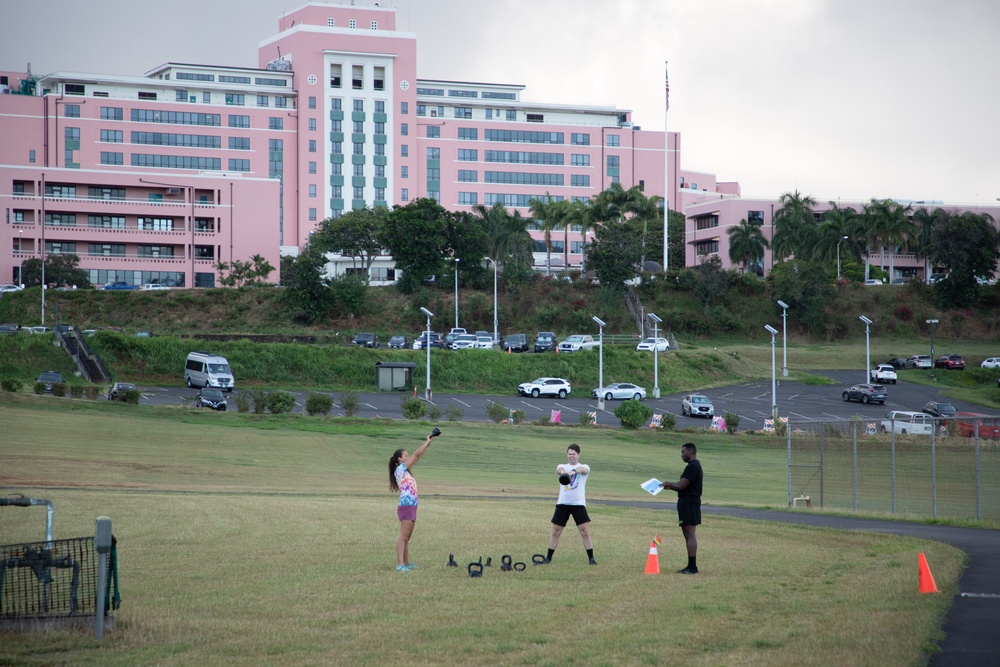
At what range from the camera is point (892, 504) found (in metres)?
25.7

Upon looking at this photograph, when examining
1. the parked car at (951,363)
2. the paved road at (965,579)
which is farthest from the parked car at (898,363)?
the paved road at (965,579)

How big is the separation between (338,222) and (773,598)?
111 m

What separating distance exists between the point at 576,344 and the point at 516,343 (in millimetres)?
5593

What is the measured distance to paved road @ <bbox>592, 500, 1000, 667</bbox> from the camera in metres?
10.2

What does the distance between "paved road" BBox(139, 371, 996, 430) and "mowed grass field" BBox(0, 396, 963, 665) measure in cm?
3135

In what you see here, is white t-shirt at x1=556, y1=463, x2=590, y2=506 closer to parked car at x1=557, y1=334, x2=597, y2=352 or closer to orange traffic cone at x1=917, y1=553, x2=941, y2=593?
orange traffic cone at x1=917, y1=553, x2=941, y2=593

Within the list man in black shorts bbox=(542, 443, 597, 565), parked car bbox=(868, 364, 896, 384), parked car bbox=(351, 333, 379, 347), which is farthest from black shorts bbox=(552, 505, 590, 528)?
parked car bbox=(351, 333, 379, 347)

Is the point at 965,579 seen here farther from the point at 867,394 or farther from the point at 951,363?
the point at 951,363

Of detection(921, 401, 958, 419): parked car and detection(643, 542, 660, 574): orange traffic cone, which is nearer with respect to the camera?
detection(643, 542, 660, 574): orange traffic cone

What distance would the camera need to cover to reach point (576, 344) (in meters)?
90.2

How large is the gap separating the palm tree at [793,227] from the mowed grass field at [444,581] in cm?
9020

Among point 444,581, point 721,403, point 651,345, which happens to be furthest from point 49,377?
point 444,581

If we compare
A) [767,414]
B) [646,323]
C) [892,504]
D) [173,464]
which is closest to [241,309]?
[646,323]

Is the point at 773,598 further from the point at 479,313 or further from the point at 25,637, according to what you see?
the point at 479,313
